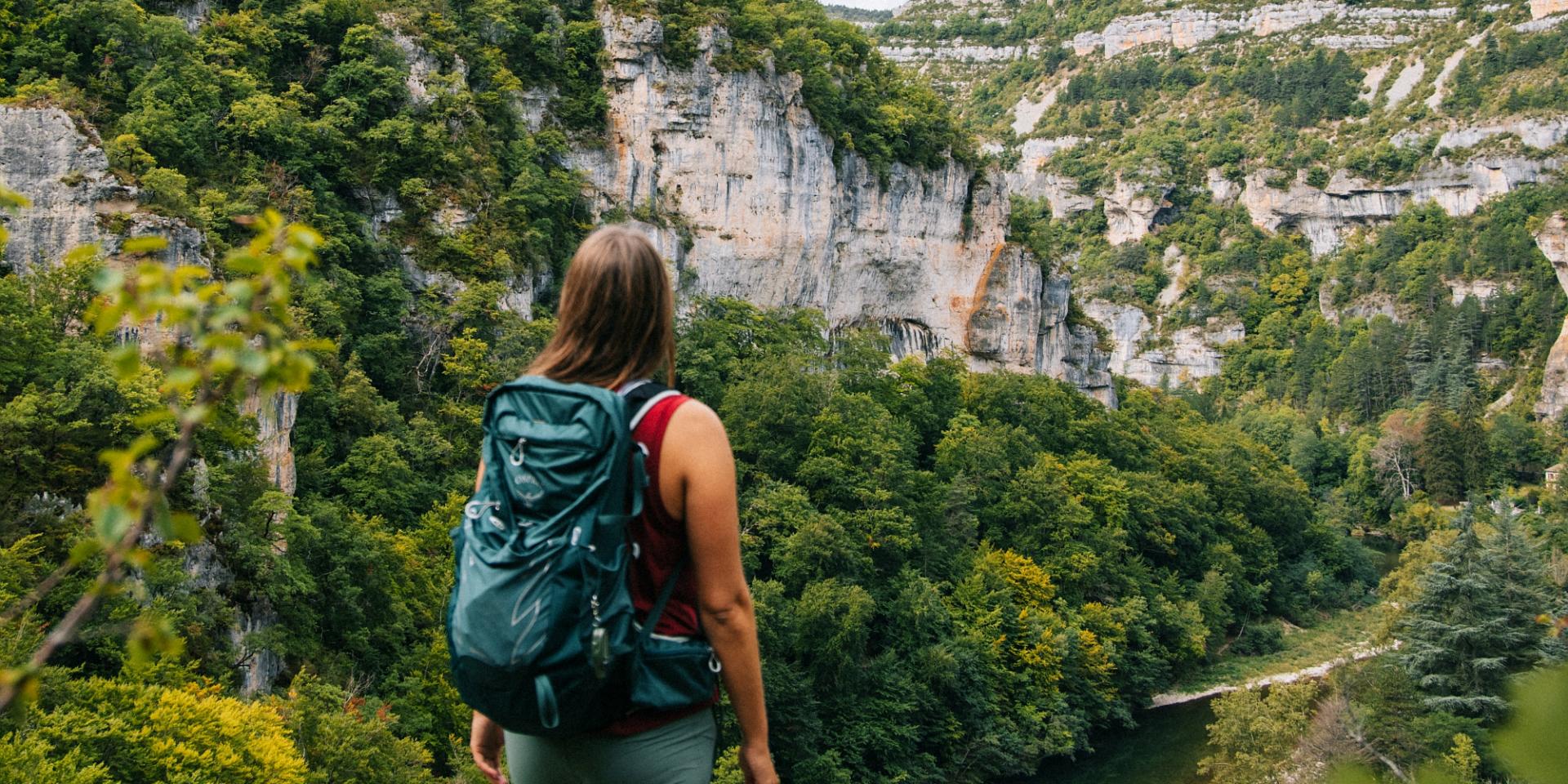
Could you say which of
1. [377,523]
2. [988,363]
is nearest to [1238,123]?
[988,363]

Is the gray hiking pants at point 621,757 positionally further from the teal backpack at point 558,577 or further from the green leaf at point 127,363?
the green leaf at point 127,363

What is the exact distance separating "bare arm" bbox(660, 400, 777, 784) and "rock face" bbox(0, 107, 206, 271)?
1921cm

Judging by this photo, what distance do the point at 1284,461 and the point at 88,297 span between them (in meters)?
61.7

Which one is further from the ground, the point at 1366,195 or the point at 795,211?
the point at 1366,195

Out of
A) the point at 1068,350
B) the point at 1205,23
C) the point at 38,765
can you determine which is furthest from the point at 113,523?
the point at 1205,23

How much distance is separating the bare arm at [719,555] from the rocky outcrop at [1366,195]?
352 ft

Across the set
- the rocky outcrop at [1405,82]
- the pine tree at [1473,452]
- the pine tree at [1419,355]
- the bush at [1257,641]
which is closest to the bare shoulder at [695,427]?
the bush at [1257,641]

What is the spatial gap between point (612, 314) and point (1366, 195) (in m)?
109

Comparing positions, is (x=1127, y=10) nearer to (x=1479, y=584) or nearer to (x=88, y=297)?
(x=1479, y=584)

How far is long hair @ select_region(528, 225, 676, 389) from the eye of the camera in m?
2.50

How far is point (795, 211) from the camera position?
41844 mm

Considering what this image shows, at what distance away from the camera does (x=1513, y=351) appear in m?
76.2

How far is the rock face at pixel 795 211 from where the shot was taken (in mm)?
39031

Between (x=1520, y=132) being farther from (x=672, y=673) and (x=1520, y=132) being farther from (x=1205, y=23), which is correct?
(x=672, y=673)
